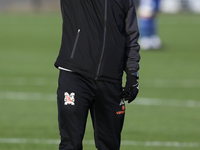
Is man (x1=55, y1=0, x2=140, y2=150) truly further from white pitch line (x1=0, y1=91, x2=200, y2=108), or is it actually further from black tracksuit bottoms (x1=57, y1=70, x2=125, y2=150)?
white pitch line (x1=0, y1=91, x2=200, y2=108)

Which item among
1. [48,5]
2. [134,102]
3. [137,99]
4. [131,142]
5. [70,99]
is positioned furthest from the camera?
[48,5]

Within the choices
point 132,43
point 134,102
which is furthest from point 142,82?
point 132,43

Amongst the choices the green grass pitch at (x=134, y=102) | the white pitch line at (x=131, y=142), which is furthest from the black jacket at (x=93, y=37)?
the white pitch line at (x=131, y=142)

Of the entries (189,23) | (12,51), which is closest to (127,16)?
(12,51)

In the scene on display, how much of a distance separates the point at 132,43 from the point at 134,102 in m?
6.00

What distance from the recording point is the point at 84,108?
4.66 metres

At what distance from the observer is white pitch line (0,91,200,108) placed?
10625mm

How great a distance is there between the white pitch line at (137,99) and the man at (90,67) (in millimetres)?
5885

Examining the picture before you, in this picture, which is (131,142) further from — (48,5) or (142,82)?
(48,5)

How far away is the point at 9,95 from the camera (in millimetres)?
11359

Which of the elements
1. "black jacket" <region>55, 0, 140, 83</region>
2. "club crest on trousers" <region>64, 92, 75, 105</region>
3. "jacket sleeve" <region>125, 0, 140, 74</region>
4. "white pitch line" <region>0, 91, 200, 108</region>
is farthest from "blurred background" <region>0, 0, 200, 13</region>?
"club crest on trousers" <region>64, 92, 75, 105</region>

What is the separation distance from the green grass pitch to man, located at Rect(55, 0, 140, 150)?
231 centimetres

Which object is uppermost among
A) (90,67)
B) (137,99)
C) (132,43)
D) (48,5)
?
(132,43)

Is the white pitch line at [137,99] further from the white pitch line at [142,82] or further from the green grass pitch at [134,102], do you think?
the white pitch line at [142,82]
